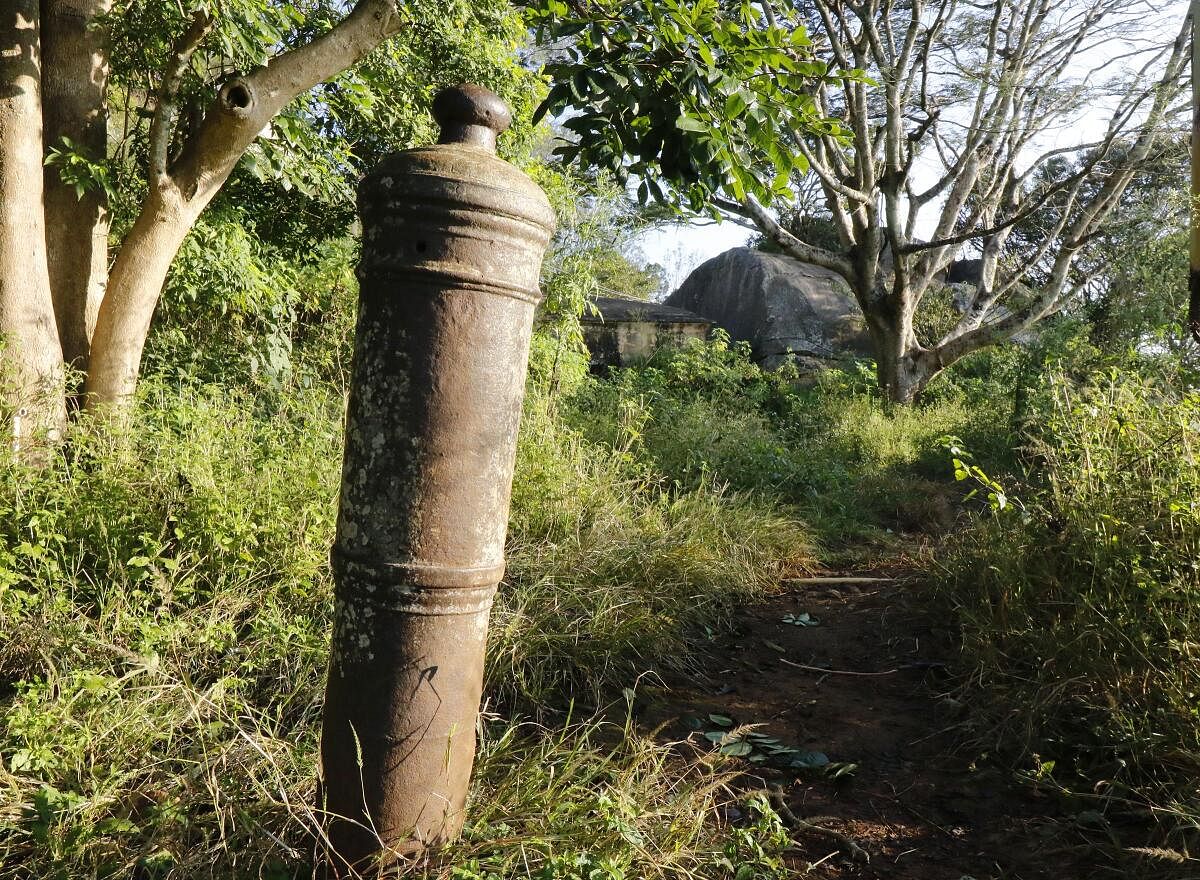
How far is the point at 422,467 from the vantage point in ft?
5.93

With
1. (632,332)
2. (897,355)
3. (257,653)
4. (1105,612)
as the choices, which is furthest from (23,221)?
(897,355)

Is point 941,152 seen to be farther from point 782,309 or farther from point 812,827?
point 812,827

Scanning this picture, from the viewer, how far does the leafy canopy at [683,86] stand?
2471 millimetres

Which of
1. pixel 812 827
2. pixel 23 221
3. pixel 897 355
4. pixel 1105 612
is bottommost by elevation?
pixel 812 827

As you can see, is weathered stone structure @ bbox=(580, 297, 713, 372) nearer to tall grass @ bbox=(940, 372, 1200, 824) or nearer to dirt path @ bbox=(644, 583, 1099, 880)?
dirt path @ bbox=(644, 583, 1099, 880)

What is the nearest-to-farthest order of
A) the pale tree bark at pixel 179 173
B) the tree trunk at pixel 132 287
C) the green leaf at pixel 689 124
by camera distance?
the green leaf at pixel 689 124, the pale tree bark at pixel 179 173, the tree trunk at pixel 132 287

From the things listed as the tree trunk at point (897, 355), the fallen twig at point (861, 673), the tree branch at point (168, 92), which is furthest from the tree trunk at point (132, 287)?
the tree trunk at point (897, 355)

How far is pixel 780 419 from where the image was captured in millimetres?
10719

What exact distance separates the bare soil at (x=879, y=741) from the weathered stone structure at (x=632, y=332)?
28.3 feet

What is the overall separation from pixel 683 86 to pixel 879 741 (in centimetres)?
251

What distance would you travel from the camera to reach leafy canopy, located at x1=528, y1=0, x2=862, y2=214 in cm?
247

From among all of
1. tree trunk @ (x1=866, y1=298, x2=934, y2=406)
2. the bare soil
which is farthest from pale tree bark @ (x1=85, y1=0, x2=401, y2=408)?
tree trunk @ (x1=866, y1=298, x2=934, y2=406)

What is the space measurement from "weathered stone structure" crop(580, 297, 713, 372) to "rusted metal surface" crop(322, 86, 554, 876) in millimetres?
10731

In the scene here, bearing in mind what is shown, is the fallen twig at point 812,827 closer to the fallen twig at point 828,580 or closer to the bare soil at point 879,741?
the bare soil at point 879,741
